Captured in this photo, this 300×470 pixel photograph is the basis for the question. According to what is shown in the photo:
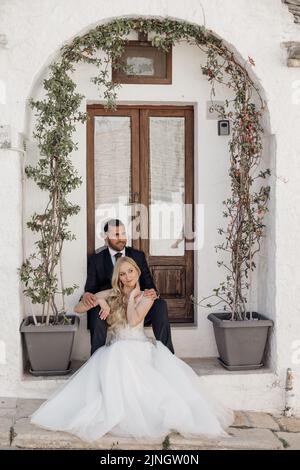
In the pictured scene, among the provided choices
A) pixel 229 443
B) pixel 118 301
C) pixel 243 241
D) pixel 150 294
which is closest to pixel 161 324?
pixel 150 294

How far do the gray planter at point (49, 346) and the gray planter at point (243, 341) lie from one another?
4.17ft

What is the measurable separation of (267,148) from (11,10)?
2464 millimetres

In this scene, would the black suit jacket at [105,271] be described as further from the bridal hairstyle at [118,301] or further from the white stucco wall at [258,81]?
the white stucco wall at [258,81]

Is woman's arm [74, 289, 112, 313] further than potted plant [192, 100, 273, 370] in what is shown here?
No

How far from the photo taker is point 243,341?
5164mm

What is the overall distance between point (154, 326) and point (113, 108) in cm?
192

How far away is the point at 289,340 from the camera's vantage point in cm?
520

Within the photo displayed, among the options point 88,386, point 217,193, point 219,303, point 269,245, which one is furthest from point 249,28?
point 88,386

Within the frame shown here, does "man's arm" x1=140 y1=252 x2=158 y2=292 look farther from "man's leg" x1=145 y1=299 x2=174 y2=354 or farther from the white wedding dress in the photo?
the white wedding dress

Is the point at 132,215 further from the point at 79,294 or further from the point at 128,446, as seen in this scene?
the point at 128,446

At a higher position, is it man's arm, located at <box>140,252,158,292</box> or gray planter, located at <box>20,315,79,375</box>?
man's arm, located at <box>140,252,158,292</box>

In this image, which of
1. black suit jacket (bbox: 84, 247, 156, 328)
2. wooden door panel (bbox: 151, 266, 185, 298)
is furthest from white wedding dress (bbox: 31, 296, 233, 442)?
wooden door panel (bbox: 151, 266, 185, 298)

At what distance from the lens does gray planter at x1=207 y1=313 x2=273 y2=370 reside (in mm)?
5129

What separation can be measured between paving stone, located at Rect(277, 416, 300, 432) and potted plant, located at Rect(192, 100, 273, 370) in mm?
494
